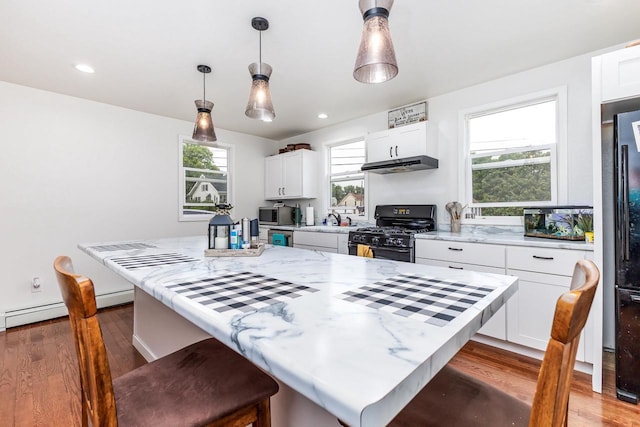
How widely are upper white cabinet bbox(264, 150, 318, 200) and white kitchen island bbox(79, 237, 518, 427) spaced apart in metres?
3.09

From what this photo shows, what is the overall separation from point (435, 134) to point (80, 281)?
3.49 metres

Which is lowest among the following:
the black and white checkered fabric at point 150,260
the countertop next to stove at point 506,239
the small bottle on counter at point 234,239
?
the black and white checkered fabric at point 150,260

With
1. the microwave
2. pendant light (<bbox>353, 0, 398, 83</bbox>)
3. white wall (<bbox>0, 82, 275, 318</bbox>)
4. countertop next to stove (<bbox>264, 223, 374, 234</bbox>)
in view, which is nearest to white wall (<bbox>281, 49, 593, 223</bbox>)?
countertop next to stove (<bbox>264, 223, 374, 234</bbox>)

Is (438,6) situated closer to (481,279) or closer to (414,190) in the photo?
(481,279)

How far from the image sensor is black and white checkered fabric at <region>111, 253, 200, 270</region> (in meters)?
1.53

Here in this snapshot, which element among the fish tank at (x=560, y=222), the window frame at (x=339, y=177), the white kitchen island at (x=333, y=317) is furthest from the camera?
the window frame at (x=339, y=177)

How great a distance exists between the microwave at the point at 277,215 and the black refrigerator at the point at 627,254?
3768mm

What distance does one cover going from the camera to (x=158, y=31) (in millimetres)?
2193

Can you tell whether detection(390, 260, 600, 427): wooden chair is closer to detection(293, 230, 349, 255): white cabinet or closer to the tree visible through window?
detection(293, 230, 349, 255): white cabinet

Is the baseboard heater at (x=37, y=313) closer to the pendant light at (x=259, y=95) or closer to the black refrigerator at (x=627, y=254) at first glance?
the pendant light at (x=259, y=95)

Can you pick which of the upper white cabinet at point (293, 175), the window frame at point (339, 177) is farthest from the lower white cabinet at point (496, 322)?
the upper white cabinet at point (293, 175)

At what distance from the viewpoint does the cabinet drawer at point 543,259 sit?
6.99 feet

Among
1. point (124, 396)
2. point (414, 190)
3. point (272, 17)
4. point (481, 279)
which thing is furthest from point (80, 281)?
point (414, 190)

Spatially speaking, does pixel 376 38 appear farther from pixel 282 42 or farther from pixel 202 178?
pixel 202 178
